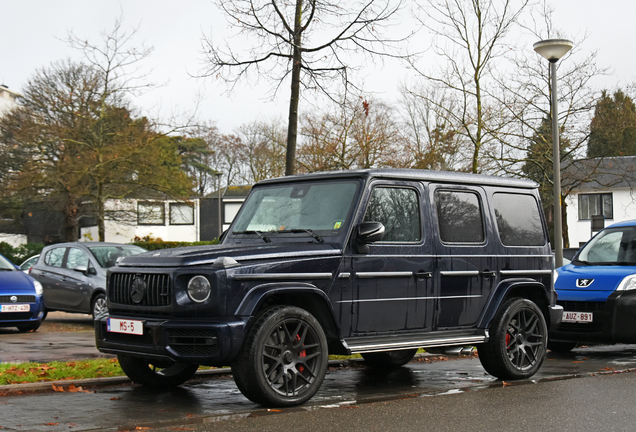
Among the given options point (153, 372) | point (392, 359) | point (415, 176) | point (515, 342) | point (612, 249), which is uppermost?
point (415, 176)

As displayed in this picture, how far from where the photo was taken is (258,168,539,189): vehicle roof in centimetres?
759

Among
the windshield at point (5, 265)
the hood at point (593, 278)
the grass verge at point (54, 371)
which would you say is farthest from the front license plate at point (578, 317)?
the windshield at point (5, 265)

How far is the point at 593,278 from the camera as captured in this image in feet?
34.8

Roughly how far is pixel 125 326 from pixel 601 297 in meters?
6.53

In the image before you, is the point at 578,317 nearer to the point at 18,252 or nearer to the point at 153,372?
the point at 153,372

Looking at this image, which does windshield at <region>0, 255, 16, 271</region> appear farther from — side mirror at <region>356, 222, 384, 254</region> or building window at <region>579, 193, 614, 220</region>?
building window at <region>579, 193, 614, 220</region>

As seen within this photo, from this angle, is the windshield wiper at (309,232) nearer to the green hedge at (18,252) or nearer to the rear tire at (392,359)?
the rear tire at (392,359)

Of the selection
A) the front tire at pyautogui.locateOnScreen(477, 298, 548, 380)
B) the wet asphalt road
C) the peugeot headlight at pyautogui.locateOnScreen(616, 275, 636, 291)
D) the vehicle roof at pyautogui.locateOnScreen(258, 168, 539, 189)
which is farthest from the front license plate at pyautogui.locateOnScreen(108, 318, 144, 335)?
the peugeot headlight at pyautogui.locateOnScreen(616, 275, 636, 291)

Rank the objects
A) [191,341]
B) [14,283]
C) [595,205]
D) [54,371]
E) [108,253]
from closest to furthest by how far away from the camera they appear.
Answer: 1. [191,341]
2. [54,371]
3. [14,283]
4. [108,253]
5. [595,205]

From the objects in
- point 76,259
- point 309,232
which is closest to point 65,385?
point 309,232

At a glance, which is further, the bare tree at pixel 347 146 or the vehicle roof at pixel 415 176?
the bare tree at pixel 347 146

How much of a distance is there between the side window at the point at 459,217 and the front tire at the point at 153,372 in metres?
3.00

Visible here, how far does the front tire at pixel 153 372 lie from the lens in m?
7.82

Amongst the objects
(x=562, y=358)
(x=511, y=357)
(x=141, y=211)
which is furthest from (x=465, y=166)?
(x=511, y=357)
